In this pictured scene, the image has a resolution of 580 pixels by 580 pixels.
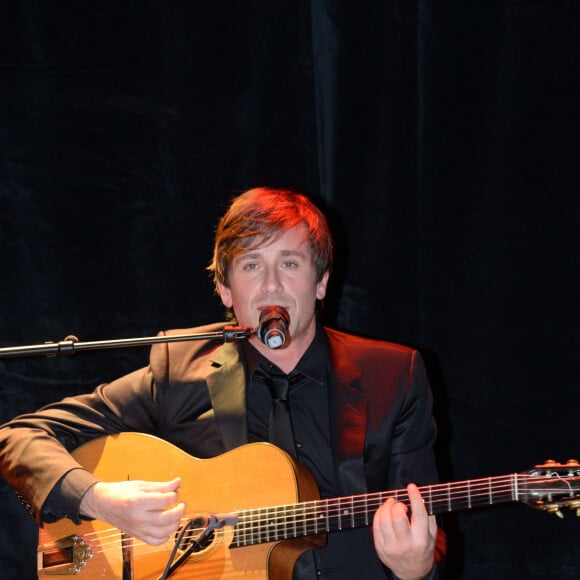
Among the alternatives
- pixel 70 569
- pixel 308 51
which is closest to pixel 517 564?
pixel 70 569

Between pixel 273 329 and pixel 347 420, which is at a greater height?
pixel 273 329

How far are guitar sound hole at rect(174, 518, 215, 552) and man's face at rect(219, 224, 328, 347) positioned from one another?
2.22 ft

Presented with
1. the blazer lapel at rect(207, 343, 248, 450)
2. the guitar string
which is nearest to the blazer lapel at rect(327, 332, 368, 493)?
the guitar string

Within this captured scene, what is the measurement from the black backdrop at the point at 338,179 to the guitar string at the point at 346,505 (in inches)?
47.6

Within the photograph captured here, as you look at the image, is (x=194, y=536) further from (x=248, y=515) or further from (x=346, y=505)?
(x=346, y=505)

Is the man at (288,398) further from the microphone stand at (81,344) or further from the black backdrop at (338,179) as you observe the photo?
the black backdrop at (338,179)

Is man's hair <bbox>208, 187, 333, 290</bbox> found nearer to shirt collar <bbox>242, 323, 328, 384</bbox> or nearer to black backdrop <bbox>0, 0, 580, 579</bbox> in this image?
shirt collar <bbox>242, 323, 328, 384</bbox>

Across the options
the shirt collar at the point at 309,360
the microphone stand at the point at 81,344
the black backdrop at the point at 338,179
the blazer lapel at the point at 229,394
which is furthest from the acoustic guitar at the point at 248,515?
the black backdrop at the point at 338,179

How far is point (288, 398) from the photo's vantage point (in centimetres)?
290

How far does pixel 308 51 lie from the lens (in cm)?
364

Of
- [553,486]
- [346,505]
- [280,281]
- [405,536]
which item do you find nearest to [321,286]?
[280,281]

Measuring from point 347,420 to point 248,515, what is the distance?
1.63ft

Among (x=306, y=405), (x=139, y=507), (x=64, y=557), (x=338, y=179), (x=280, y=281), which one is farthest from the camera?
(x=338, y=179)

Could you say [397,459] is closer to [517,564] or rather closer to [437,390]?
[437,390]
